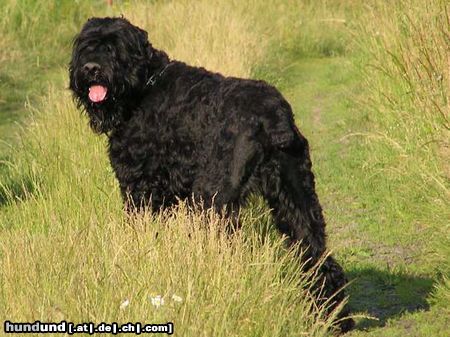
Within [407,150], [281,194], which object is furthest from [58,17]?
[281,194]

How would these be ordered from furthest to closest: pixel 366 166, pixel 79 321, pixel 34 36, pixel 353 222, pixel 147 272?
pixel 34 36 < pixel 366 166 < pixel 353 222 < pixel 147 272 < pixel 79 321

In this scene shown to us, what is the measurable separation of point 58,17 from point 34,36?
805mm

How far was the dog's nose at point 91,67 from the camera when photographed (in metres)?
6.79

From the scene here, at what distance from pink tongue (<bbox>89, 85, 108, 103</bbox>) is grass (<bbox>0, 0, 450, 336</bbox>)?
2.81ft

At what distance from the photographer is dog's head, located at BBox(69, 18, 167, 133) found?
686 centimetres

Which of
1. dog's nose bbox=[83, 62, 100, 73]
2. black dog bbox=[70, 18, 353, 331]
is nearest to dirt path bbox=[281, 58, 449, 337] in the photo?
black dog bbox=[70, 18, 353, 331]

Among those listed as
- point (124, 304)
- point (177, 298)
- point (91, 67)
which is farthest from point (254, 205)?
point (124, 304)

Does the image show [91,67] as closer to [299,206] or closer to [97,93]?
[97,93]

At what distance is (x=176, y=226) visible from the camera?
5961 millimetres

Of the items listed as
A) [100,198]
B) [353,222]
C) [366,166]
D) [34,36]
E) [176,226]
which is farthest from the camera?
[34,36]

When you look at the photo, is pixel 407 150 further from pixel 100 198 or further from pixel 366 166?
pixel 100 198

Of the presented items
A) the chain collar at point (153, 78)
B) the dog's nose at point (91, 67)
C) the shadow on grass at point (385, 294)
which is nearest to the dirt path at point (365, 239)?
the shadow on grass at point (385, 294)

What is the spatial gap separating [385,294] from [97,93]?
2.56 meters

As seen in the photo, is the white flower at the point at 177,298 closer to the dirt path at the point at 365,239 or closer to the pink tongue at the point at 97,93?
the dirt path at the point at 365,239
